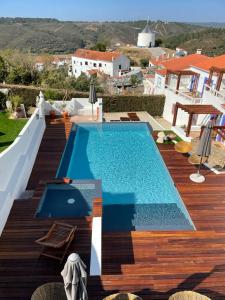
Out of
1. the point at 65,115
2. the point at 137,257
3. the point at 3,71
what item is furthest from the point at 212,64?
the point at 137,257

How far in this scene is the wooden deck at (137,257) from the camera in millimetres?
5918

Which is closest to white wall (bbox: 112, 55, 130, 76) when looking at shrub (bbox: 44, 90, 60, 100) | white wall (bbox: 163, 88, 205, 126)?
white wall (bbox: 163, 88, 205, 126)

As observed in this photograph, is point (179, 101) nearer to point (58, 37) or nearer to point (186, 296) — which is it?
point (186, 296)

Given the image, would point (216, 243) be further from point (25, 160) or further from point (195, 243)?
point (25, 160)

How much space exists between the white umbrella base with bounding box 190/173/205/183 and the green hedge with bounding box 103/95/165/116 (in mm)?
15151

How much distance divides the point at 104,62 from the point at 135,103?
50315 mm

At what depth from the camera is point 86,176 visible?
13031 millimetres

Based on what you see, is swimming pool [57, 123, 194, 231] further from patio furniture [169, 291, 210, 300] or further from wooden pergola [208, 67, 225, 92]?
wooden pergola [208, 67, 225, 92]

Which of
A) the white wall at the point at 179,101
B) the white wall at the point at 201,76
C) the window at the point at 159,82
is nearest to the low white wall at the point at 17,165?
the white wall at the point at 179,101


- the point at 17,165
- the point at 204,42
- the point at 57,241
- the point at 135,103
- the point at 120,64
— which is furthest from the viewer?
the point at 204,42

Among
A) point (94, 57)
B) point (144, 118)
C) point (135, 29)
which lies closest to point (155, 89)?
point (144, 118)

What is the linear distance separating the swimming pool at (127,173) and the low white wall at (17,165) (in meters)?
1.69

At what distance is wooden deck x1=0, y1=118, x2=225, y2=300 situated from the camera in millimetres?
5918

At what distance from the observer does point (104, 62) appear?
7206cm
